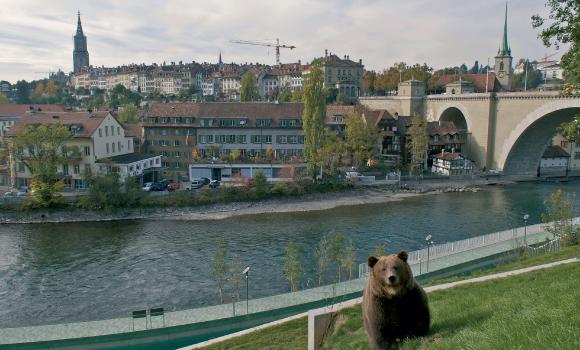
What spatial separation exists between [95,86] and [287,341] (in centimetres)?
12079

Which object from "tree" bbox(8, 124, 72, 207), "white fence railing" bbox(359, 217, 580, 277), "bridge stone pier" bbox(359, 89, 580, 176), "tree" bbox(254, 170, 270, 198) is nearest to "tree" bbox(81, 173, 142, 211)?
"tree" bbox(8, 124, 72, 207)

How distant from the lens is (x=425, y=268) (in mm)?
17562

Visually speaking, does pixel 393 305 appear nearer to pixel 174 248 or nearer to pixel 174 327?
pixel 174 327

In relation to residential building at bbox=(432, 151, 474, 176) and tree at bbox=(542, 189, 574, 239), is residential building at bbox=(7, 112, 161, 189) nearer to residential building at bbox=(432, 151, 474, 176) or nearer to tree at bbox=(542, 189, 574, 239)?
tree at bbox=(542, 189, 574, 239)

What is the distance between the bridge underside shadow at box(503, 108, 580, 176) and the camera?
41.9m

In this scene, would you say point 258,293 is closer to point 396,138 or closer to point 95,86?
point 396,138

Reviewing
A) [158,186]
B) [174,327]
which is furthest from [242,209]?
[174,327]

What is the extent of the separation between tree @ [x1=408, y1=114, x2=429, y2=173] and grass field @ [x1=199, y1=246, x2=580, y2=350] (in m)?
35.6

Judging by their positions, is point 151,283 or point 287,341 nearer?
point 287,341

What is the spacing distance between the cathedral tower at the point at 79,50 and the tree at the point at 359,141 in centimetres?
12974

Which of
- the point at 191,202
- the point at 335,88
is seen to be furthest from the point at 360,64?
the point at 191,202

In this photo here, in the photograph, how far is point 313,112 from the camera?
36.8 meters

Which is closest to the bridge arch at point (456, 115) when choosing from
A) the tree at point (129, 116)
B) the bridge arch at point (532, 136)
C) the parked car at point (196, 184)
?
the bridge arch at point (532, 136)

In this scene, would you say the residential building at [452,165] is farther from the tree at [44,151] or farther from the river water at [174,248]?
the tree at [44,151]
